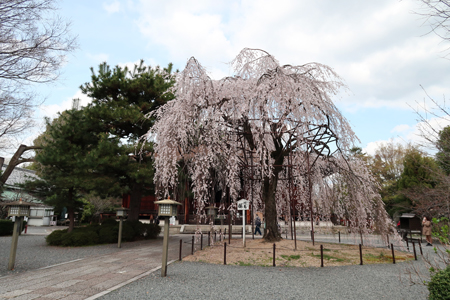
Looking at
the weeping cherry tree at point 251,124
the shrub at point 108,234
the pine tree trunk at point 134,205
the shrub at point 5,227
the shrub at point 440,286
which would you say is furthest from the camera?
the shrub at point 5,227

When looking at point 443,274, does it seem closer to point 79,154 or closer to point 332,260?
point 332,260

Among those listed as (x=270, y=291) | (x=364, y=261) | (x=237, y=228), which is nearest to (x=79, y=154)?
(x=270, y=291)

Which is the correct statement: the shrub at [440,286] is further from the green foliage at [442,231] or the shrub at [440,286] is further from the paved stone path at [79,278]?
the paved stone path at [79,278]

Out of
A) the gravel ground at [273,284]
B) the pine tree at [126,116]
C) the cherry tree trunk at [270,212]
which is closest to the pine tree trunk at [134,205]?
the pine tree at [126,116]

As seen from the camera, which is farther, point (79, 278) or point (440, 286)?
point (79, 278)

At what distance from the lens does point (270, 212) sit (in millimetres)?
11289

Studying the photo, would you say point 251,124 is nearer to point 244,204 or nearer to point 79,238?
point 244,204

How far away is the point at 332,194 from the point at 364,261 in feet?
13.4

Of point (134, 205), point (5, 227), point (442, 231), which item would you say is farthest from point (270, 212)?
point (5, 227)

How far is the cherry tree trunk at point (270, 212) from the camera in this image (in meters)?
11.1

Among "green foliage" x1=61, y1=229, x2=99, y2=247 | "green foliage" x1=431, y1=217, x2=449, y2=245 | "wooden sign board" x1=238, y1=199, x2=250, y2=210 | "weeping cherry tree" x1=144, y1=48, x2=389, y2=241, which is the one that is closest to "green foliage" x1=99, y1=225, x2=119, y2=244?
"green foliage" x1=61, y1=229, x2=99, y2=247

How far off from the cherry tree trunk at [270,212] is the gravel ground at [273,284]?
313 centimetres

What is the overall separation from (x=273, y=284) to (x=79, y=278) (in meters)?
4.91

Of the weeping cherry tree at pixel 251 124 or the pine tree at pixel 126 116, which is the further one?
the pine tree at pixel 126 116
